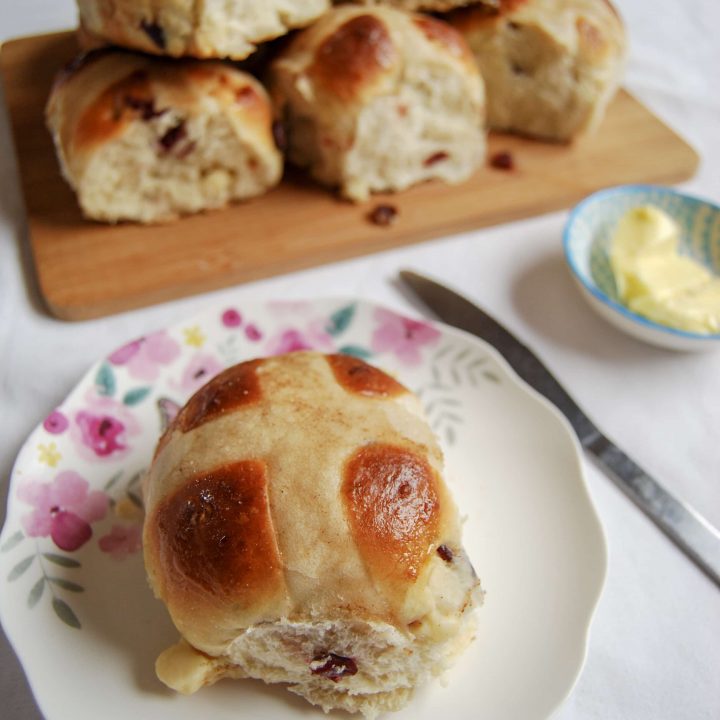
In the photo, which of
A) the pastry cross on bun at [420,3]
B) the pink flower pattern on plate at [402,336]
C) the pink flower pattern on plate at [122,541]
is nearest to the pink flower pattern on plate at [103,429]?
the pink flower pattern on plate at [122,541]

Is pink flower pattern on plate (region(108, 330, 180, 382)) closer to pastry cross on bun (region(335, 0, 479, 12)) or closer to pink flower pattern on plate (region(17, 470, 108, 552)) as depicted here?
pink flower pattern on plate (region(17, 470, 108, 552))

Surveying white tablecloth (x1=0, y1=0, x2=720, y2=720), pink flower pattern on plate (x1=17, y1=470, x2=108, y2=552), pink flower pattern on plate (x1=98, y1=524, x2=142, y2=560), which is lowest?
white tablecloth (x1=0, y1=0, x2=720, y2=720)

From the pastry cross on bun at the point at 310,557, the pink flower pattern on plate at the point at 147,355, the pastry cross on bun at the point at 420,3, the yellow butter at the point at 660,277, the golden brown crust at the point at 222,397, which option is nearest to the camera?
the pastry cross on bun at the point at 310,557

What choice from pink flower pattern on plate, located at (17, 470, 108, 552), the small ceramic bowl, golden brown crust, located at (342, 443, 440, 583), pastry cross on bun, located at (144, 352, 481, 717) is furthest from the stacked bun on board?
golden brown crust, located at (342, 443, 440, 583)

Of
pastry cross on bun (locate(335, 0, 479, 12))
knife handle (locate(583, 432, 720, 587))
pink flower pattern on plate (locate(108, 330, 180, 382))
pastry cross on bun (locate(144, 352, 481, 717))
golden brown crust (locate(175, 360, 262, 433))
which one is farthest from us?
pastry cross on bun (locate(335, 0, 479, 12))

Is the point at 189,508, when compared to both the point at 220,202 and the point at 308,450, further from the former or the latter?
the point at 220,202

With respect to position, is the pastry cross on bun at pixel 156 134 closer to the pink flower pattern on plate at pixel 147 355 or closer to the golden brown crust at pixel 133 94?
the golden brown crust at pixel 133 94

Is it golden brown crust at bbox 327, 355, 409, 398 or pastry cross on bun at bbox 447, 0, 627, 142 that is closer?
golden brown crust at bbox 327, 355, 409, 398
